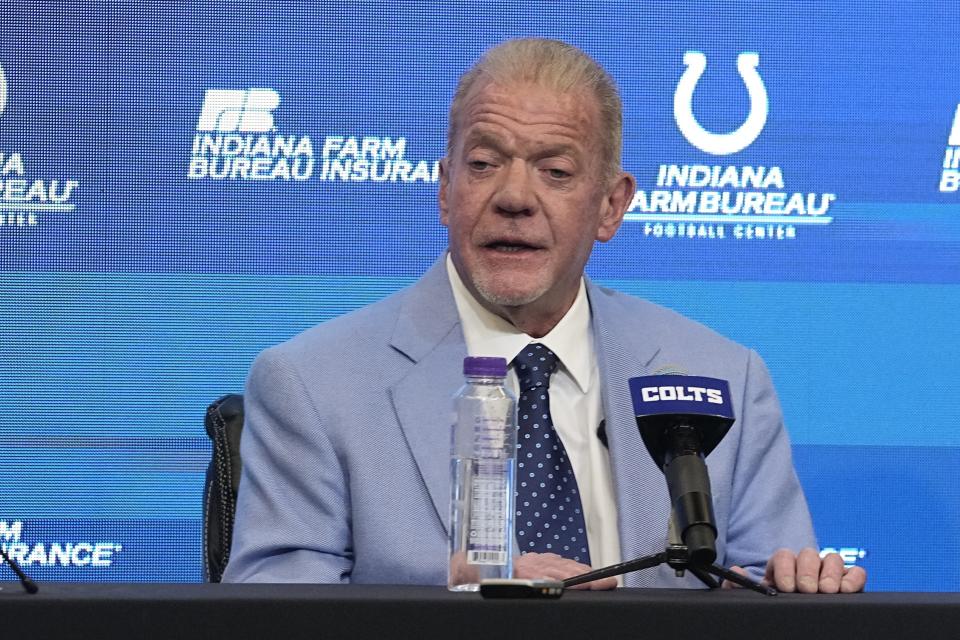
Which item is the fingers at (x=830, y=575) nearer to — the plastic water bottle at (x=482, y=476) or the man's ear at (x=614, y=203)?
A: the plastic water bottle at (x=482, y=476)

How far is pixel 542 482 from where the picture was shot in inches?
109

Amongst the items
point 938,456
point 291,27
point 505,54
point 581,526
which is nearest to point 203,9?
point 291,27

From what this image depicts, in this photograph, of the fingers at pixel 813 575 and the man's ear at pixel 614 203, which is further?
the man's ear at pixel 614 203

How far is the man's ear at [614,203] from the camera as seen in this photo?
323 centimetres

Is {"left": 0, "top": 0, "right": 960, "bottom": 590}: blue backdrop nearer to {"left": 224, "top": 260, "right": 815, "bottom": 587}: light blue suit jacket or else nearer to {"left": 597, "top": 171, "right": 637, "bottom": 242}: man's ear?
{"left": 597, "top": 171, "right": 637, "bottom": 242}: man's ear

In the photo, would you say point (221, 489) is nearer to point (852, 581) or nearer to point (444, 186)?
point (444, 186)

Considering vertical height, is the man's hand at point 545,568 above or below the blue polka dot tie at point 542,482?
below

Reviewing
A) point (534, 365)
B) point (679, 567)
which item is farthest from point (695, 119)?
point (679, 567)

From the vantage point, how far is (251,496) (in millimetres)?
2732

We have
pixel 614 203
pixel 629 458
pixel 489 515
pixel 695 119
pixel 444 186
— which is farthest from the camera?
pixel 695 119

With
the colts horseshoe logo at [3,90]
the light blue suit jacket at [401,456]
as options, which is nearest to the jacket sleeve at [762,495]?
the light blue suit jacket at [401,456]

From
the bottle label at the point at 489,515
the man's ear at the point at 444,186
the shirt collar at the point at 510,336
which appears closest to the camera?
the bottle label at the point at 489,515

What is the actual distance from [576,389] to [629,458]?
23cm

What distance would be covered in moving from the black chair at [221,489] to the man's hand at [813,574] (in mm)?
1325
